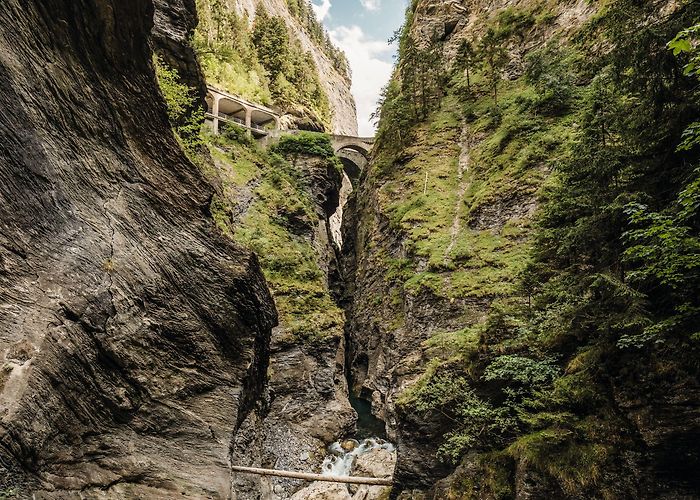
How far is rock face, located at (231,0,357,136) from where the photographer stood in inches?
2425

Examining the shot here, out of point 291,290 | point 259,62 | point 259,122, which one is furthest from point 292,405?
point 259,62

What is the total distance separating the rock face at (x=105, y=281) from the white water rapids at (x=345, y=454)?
31.9 ft

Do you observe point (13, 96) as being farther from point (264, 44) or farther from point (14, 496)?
point (264, 44)

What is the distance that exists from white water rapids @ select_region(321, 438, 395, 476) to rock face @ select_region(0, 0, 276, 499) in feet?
31.9

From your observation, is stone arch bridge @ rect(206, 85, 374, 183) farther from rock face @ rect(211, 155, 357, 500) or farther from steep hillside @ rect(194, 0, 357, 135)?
rock face @ rect(211, 155, 357, 500)

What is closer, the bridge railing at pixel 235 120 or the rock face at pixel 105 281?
the rock face at pixel 105 281

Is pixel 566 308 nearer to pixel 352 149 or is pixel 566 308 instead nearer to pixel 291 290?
pixel 291 290

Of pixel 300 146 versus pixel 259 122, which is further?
pixel 259 122

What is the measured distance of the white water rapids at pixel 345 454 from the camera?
16906 mm

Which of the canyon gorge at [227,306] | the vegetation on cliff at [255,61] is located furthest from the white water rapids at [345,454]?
the vegetation on cliff at [255,61]

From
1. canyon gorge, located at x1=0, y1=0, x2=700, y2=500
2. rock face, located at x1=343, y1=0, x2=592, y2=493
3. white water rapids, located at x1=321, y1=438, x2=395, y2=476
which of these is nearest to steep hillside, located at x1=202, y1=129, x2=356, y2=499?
white water rapids, located at x1=321, y1=438, x2=395, y2=476

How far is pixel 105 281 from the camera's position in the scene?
6.99 m

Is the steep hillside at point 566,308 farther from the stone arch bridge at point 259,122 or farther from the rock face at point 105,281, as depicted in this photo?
the stone arch bridge at point 259,122

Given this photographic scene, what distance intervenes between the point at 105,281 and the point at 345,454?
14.8 m
